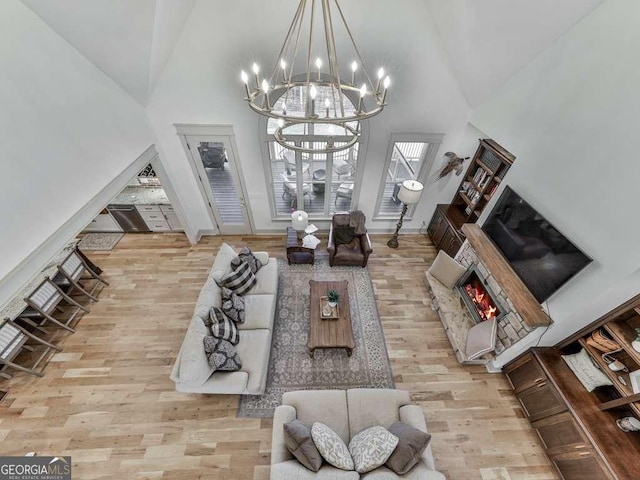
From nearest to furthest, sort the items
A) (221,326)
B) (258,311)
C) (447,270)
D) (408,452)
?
(408,452) → (221,326) → (258,311) → (447,270)

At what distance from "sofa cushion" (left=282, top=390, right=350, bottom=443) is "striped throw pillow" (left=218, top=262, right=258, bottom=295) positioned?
5.40ft

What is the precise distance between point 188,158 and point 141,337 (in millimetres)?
2944

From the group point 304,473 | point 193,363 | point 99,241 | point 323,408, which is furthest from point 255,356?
point 99,241

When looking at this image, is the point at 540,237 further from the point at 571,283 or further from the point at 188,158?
the point at 188,158

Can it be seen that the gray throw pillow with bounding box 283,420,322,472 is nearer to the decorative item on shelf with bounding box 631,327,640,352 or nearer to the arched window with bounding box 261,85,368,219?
the decorative item on shelf with bounding box 631,327,640,352

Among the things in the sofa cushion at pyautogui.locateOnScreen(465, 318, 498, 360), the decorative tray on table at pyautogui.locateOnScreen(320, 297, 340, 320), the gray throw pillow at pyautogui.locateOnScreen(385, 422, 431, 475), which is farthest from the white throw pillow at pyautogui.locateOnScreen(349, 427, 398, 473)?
the sofa cushion at pyautogui.locateOnScreen(465, 318, 498, 360)

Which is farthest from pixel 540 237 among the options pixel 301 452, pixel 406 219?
pixel 301 452

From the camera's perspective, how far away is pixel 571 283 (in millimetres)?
2656

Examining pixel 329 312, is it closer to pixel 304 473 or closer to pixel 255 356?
pixel 255 356

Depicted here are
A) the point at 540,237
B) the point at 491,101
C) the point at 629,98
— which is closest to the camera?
the point at 629,98

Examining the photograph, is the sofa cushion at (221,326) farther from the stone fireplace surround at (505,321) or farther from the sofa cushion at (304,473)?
the stone fireplace surround at (505,321)

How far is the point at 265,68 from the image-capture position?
3480 millimetres

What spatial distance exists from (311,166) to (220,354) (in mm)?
3439

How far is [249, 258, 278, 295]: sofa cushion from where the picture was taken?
402 centimetres
